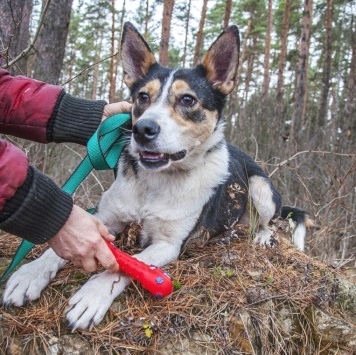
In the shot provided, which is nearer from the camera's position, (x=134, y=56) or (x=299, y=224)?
(x=134, y=56)

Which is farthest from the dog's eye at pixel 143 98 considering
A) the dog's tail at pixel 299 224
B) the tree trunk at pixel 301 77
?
the tree trunk at pixel 301 77

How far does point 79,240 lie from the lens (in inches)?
78.9

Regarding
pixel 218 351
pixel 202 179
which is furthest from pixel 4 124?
pixel 218 351

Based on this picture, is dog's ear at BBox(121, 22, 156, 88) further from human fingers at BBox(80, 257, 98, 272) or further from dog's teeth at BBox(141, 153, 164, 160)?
human fingers at BBox(80, 257, 98, 272)

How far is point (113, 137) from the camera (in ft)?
10.3

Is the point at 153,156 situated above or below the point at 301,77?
below

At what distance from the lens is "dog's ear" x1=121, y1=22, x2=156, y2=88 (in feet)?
10.6

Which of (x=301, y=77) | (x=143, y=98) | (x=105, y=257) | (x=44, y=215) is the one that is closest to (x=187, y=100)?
(x=143, y=98)

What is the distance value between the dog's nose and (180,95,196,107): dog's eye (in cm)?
45

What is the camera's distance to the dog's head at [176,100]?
2797 millimetres

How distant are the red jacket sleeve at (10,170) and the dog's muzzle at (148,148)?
958 mm

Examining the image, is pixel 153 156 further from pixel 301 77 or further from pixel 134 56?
pixel 301 77

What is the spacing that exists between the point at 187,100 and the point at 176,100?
0.09 m

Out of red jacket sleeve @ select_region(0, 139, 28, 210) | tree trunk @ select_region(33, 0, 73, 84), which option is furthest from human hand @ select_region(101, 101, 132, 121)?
tree trunk @ select_region(33, 0, 73, 84)
